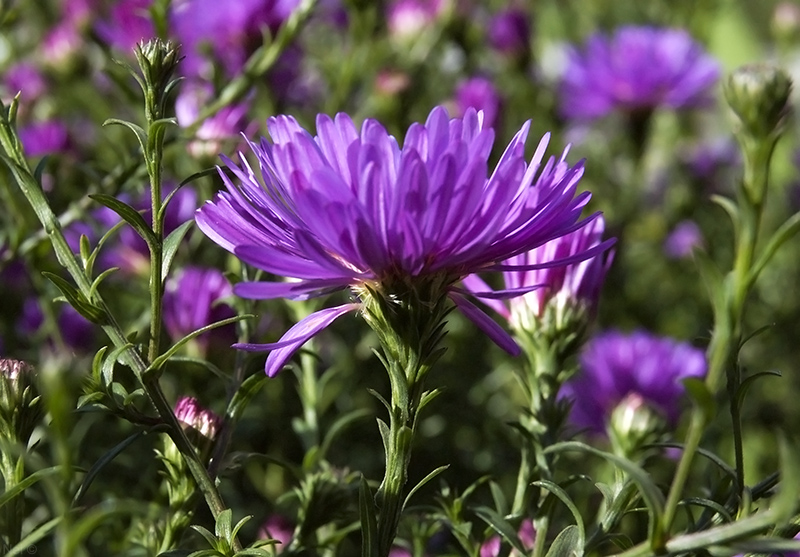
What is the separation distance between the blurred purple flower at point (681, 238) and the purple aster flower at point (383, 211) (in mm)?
984

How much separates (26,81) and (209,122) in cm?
50

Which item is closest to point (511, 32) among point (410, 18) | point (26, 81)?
point (410, 18)

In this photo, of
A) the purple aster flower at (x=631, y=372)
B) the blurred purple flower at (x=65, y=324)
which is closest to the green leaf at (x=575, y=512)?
the purple aster flower at (x=631, y=372)

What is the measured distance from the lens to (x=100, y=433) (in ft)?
2.53

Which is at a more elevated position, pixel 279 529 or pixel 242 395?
pixel 242 395

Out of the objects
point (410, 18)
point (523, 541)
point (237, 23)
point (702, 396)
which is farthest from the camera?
point (410, 18)

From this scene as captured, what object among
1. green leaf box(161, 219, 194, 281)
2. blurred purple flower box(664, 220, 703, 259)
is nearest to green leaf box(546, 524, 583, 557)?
green leaf box(161, 219, 194, 281)

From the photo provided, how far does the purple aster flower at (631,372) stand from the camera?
84cm

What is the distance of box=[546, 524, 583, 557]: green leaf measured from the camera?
42 cm

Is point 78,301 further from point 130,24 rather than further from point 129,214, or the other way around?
point 130,24

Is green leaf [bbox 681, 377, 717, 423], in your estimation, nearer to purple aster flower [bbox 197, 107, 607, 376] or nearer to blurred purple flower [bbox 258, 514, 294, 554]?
purple aster flower [bbox 197, 107, 607, 376]

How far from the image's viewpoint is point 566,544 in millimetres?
424

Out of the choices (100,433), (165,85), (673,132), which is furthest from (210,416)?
(673,132)

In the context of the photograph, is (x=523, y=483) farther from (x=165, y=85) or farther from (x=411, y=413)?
(x=165, y=85)
